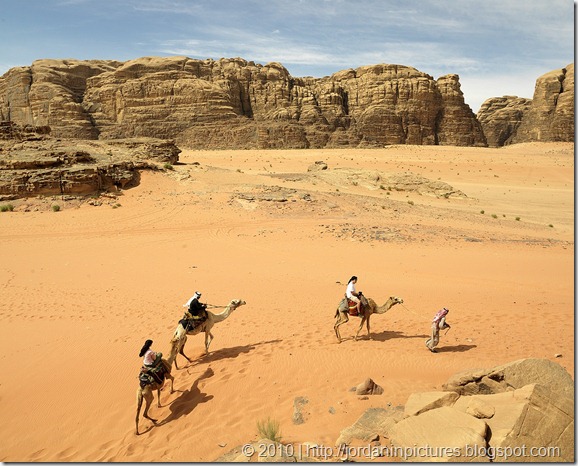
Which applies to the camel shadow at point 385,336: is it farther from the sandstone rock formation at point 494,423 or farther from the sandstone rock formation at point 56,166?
the sandstone rock formation at point 56,166

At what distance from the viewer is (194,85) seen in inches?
3258

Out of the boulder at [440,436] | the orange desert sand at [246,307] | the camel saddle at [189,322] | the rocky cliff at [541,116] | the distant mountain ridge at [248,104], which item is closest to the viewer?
the boulder at [440,436]

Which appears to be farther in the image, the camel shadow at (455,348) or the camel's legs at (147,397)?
the camel shadow at (455,348)

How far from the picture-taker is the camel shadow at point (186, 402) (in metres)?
6.54

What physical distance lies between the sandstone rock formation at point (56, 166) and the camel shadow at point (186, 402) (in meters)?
22.9

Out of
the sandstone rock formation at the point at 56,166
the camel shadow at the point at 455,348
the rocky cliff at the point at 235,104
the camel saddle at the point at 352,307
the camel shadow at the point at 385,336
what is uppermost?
the rocky cliff at the point at 235,104

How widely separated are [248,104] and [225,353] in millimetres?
87609

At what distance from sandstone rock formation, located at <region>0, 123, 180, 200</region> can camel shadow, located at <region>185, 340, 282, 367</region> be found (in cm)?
2166

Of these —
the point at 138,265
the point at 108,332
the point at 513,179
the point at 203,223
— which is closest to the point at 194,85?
the point at 513,179

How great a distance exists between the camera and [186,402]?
687 centimetres

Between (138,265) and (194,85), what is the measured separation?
2965 inches

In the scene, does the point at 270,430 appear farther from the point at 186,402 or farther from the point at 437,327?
the point at 437,327

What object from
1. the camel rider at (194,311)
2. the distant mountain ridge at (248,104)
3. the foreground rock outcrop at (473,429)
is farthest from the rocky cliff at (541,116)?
the camel rider at (194,311)

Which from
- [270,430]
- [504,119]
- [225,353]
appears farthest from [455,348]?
[504,119]
